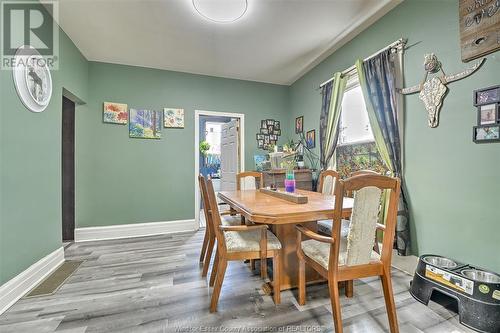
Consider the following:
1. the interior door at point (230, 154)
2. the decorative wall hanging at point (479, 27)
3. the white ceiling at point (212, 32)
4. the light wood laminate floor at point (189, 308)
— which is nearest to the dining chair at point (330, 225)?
the light wood laminate floor at point (189, 308)

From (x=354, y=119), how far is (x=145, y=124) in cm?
330

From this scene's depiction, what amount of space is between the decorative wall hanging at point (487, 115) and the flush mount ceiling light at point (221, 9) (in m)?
2.19

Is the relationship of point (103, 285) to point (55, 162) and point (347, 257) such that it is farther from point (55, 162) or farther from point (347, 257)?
point (347, 257)

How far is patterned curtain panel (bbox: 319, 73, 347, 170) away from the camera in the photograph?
315 centimetres

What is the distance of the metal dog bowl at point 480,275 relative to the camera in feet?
5.17

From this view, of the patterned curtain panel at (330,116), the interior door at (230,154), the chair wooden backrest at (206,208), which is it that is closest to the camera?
Result: the chair wooden backrest at (206,208)

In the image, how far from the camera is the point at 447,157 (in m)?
1.94

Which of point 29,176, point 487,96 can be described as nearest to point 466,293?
point 487,96

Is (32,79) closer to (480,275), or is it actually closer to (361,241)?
(361,241)

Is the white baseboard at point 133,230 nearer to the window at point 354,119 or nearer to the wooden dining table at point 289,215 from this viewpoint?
the wooden dining table at point 289,215

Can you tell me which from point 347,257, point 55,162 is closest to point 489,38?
point 347,257

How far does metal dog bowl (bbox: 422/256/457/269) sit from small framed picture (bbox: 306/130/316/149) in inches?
91.8

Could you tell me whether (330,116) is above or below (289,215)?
above

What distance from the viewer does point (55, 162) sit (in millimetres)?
2543
